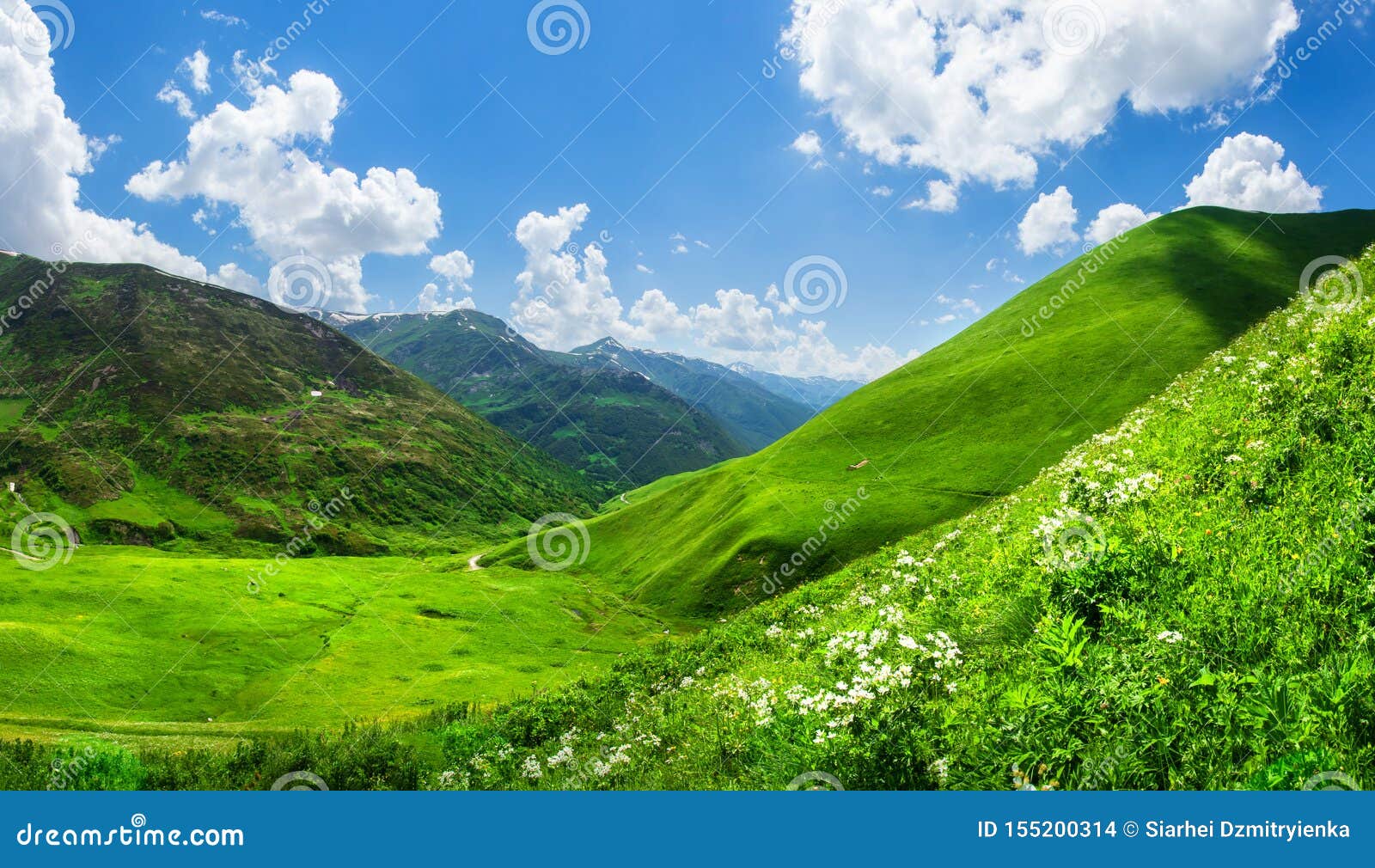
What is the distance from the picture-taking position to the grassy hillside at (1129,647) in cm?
601

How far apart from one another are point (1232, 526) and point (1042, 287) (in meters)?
171

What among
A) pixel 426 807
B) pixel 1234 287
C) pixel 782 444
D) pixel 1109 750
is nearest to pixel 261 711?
pixel 426 807

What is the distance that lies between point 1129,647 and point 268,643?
109 metres

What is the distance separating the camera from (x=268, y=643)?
8900 centimetres

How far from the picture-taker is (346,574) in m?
142

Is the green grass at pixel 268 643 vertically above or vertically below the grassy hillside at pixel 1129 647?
above

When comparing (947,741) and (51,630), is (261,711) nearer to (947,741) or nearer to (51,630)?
(51,630)

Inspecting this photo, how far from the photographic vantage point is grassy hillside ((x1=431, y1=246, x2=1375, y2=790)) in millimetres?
6008

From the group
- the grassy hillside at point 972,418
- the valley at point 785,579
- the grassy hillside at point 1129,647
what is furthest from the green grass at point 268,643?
the grassy hillside at point 1129,647

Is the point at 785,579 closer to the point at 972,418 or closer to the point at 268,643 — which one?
the point at 972,418

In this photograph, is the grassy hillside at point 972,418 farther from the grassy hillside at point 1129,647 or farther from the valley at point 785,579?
the grassy hillside at point 1129,647

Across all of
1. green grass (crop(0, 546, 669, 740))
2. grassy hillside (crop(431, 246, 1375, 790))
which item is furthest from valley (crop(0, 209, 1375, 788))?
green grass (crop(0, 546, 669, 740))

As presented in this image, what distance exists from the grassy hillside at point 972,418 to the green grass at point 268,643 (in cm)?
1835

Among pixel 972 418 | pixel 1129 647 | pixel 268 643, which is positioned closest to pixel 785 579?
pixel 972 418
